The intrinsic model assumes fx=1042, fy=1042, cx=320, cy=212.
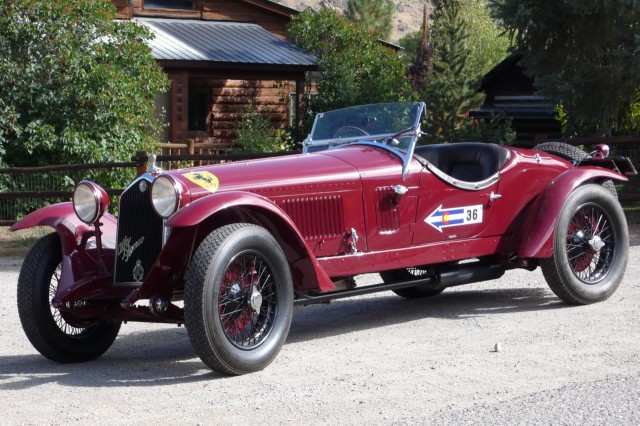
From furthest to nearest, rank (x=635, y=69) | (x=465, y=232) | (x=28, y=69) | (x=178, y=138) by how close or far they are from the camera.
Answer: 1. (x=178, y=138)
2. (x=28, y=69)
3. (x=635, y=69)
4. (x=465, y=232)

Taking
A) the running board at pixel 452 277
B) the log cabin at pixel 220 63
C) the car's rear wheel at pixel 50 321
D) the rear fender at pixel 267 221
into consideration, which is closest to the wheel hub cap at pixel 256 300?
the rear fender at pixel 267 221

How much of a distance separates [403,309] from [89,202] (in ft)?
9.05

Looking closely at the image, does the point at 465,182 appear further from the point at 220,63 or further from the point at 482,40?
the point at 482,40

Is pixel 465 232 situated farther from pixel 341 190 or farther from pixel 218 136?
pixel 218 136

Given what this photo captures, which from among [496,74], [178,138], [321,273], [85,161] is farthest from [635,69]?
[496,74]

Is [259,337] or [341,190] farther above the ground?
[341,190]

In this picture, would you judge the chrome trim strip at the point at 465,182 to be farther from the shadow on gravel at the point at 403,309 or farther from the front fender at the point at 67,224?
the front fender at the point at 67,224

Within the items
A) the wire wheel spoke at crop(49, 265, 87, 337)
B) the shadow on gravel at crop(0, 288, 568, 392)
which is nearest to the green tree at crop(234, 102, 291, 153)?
Answer: the shadow on gravel at crop(0, 288, 568, 392)

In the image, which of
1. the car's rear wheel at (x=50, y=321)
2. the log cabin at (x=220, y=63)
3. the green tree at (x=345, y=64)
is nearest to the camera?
the car's rear wheel at (x=50, y=321)

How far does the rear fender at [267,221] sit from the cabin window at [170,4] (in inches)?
806

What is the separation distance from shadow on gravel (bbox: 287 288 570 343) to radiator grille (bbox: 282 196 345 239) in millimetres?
809

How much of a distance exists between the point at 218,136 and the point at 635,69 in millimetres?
13127

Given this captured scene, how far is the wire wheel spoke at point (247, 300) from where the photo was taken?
6016 mm

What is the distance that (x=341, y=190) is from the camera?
6.87m
